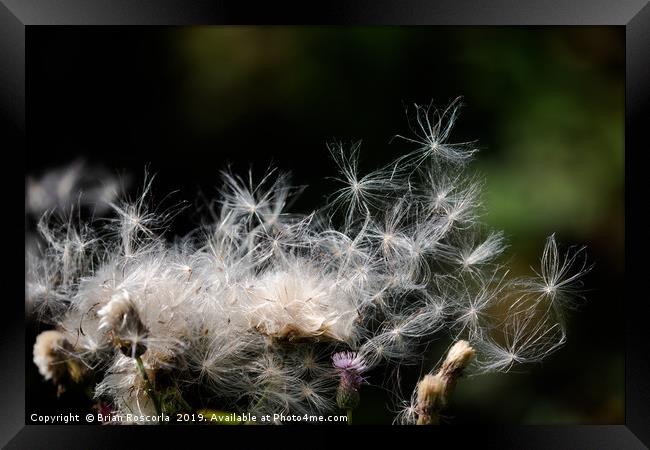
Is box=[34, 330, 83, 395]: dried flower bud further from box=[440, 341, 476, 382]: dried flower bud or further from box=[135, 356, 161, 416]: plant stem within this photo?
box=[440, 341, 476, 382]: dried flower bud

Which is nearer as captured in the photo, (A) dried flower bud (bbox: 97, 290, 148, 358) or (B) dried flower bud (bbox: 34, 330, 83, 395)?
→ (A) dried flower bud (bbox: 97, 290, 148, 358)

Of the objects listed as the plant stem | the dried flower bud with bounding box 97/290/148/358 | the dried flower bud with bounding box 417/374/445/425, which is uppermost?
the dried flower bud with bounding box 97/290/148/358

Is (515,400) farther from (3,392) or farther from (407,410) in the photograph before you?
(3,392)

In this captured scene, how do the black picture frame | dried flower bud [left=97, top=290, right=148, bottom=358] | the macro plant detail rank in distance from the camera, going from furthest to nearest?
the black picture frame, the macro plant detail, dried flower bud [left=97, top=290, right=148, bottom=358]

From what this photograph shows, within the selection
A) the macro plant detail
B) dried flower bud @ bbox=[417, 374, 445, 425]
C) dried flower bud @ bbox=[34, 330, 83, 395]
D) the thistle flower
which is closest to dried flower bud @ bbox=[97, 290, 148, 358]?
the macro plant detail
